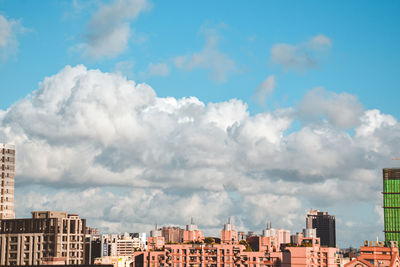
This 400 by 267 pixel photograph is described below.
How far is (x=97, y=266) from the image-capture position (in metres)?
120

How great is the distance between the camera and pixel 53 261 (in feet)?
499

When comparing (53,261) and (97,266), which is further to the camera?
(53,261)

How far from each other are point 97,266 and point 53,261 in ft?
118
